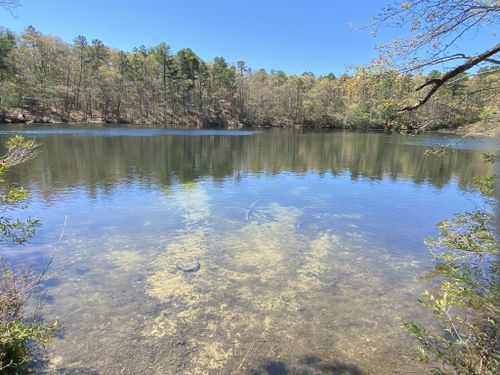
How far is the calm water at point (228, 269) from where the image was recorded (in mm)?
5629

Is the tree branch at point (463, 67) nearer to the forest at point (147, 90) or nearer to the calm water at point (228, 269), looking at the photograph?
the calm water at point (228, 269)

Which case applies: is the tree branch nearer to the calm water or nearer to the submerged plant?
the submerged plant

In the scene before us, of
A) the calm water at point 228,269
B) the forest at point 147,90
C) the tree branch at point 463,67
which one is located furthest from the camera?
the forest at point 147,90

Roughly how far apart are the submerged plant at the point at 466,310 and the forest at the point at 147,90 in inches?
2113

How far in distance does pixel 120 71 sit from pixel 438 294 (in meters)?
85.9

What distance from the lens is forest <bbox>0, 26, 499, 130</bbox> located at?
205 feet

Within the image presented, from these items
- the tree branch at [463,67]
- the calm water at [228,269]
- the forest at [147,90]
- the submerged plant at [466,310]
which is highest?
the forest at [147,90]

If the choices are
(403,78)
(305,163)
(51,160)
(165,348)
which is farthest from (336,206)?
(51,160)

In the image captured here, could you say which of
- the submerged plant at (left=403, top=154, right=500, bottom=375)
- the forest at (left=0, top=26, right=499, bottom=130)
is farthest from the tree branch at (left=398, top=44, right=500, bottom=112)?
the forest at (left=0, top=26, right=499, bottom=130)

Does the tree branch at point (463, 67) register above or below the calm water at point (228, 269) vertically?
above

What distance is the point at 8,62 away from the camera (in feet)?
192

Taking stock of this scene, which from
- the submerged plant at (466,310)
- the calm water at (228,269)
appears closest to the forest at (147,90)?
the calm water at (228,269)

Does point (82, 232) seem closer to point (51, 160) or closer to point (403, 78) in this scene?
point (403, 78)

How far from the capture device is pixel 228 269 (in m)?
8.73
